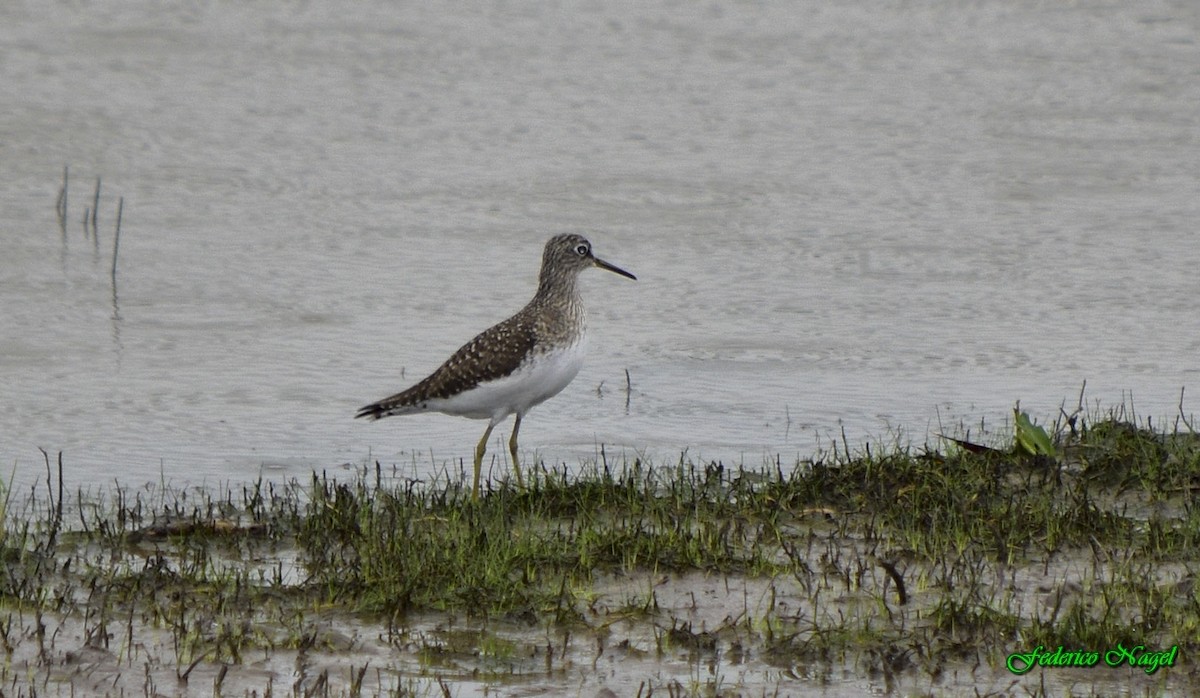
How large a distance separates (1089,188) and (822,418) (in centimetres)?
578

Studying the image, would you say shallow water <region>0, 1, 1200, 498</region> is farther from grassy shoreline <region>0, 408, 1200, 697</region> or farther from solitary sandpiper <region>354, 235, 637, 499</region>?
grassy shoreline <region>0, 408, 1200, 697</region>

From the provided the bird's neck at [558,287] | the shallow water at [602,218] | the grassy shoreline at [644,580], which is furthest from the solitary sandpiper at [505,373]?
the shallow water at [602,218]

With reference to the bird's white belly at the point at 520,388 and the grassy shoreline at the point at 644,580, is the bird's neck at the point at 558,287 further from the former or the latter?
the grassy shoreline at the point at 644,580

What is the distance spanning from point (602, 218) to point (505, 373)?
580 cm

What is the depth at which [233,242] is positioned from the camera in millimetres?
13664

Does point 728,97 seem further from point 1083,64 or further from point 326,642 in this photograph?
point 326,642

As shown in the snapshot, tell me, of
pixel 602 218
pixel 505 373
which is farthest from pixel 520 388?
pixel 602 218

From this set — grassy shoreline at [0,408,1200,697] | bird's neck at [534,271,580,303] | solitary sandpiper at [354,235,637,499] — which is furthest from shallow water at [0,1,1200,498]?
grassy shoreline at [0,408,1200,697]

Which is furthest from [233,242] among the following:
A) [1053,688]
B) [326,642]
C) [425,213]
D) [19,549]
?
[1053,688]

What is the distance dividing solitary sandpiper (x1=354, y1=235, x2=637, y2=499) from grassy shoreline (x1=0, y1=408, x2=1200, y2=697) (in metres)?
0.52

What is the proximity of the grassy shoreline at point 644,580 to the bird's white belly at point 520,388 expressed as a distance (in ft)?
1.65

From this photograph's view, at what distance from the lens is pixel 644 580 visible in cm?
670

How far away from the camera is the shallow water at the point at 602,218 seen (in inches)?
404

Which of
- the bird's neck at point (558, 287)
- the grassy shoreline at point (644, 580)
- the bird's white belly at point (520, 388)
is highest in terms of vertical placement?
the bird's neck at point (558, 287)
